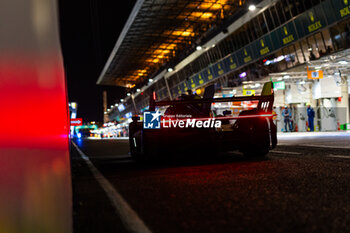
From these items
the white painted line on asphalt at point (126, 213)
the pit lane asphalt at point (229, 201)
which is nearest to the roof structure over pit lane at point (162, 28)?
the pit lane asphalt at point (229, 201)

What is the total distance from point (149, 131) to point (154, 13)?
27.0 m

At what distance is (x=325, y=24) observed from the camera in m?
17.7

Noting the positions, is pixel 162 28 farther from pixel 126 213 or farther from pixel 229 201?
pixel 126 213

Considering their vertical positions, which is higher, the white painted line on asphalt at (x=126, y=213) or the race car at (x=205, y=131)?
the race car at (x=205, y=131)

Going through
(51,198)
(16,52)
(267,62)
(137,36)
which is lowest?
(51,198)

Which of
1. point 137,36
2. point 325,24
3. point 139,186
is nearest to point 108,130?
point 137,36

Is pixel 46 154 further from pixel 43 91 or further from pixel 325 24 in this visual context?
pixel 325 24

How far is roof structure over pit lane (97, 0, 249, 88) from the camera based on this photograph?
30.3 meters

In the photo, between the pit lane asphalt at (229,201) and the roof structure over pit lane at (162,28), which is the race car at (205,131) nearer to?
the pit lane asphalt at (229,201)

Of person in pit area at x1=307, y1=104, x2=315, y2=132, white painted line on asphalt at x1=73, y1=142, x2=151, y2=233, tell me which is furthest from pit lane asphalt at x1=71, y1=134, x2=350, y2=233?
person in pit area at x1=307, y1=104, x2=315, y2=132

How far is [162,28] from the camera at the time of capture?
1449 inches

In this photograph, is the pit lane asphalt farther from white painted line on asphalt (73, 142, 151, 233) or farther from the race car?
the race car

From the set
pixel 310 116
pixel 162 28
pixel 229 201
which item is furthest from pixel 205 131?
pixel 162 28

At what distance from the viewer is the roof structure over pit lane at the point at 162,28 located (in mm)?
30312
